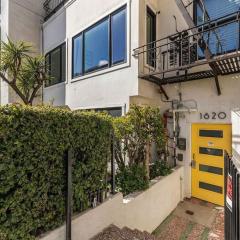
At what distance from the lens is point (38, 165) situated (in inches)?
111

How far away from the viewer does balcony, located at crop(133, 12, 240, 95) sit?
5812 millimetres

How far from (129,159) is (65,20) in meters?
8.08

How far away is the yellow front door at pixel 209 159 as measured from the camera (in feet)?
22.0

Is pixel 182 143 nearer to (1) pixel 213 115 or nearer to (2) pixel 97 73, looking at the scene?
(1) pixel 213 115

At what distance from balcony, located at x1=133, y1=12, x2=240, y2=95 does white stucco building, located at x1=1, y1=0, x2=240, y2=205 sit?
1.1 inches

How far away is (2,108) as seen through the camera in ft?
8.11

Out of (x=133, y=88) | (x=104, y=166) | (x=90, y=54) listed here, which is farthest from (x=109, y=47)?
(x=104, y=166)

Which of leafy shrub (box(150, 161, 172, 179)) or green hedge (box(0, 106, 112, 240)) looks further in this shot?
leafy shrub (box(150, 161, 172, 179))

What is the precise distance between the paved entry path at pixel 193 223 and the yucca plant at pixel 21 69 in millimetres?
5725

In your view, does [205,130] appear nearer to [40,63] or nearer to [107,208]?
[107,208]

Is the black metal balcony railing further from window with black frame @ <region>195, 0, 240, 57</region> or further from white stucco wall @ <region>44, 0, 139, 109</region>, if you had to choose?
white stucco wall @ <region>44, 0, 139, 109</region>

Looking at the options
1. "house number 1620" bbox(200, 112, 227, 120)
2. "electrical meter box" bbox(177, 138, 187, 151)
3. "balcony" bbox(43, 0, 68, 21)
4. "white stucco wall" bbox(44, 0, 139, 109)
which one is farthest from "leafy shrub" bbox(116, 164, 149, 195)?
"balcony" bbox(43, 0, 68, 21)

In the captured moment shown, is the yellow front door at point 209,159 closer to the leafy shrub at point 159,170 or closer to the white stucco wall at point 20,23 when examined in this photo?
the leafy shrub at point 159,170

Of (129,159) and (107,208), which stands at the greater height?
(129,159)
